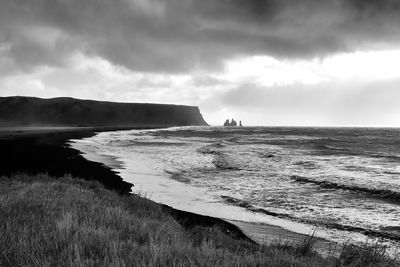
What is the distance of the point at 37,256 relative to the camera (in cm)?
382

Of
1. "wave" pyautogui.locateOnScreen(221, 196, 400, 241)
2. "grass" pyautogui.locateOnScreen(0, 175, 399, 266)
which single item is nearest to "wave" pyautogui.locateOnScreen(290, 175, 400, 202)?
"wave" pyautogui.locateOnScreen(221, 196, 400, 241)

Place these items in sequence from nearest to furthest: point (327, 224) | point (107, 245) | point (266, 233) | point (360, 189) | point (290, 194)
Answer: point (107, 245) → point (266, 233) → point (327, 224) → point (290, 194) → point (360, 189)

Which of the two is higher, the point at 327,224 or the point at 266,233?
the point at 266,233

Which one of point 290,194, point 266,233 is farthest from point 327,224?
A: point 290,194

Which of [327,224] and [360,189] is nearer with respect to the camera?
[327,224]

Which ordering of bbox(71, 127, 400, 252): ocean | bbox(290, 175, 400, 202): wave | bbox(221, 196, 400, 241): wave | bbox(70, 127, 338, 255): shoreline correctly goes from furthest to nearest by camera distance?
bbox(290, 175, 400, 202): wave < bbox(71, 127, 400, 252): ocean < bbox(221, 196, 400, 241): wave < bbox(70, 127, 338, 255): shoreline

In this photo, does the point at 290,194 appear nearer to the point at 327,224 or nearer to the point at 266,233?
the point at 327,224

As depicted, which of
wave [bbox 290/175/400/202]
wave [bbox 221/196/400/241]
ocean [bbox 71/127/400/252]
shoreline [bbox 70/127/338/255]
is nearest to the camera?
shoreline [bbox 70/127/338/255]

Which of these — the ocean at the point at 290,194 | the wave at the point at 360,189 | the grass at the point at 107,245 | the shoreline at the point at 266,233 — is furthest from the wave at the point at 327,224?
the wave at the point at 360,189

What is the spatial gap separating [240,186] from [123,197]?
5.91m

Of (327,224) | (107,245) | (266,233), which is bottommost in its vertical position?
(327,224)

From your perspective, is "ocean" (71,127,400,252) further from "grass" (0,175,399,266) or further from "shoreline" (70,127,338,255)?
"grass" (0,175,399,266)

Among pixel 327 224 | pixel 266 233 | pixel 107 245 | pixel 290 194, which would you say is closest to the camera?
pixel 107 245

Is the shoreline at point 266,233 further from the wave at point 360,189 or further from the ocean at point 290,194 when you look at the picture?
the wave at point 360,189
